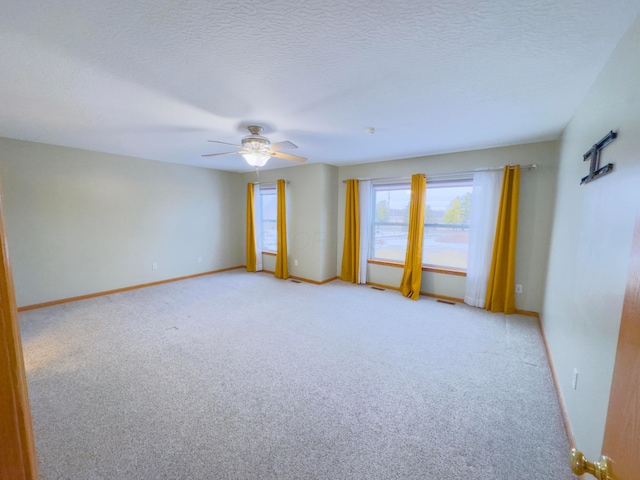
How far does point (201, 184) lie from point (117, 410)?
4.23 m

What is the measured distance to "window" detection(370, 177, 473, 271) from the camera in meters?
3.99

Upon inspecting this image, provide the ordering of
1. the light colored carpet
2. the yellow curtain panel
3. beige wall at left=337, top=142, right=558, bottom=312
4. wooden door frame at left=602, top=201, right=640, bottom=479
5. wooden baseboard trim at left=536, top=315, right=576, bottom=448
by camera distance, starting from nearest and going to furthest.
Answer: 1. wooden door frame at left=602, top=201, right=640, bottom=479
2. the light colored carpet
3. wooden baseboard trim at left=536, top=315, right=576, bottom=448
4. beige wall at left=337, top=142, right=558, bottom=312
5. the yellow curtain panel

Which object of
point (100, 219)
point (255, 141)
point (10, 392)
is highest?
point (255, 141)

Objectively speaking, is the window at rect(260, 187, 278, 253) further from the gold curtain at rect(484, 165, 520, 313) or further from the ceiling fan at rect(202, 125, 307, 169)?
the gold curtain at rect(484, 165, 520, 313)

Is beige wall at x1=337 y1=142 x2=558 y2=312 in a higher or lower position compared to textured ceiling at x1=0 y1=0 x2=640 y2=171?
lower

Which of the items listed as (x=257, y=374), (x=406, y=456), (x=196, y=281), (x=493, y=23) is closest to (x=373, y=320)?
(x=257, y=374)

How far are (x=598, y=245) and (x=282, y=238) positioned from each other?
14.5ft

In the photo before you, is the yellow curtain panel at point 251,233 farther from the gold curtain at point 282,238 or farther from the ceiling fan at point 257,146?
the ceiling fan at point 257,146

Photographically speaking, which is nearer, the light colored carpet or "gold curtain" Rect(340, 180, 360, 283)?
the light colored carpet

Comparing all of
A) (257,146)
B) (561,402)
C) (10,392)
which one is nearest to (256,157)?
(257,146)

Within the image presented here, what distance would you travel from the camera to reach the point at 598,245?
1.47 metres

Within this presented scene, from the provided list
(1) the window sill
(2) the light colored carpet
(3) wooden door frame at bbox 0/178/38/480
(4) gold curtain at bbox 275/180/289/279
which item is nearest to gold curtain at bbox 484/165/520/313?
(2) the light colored carpet

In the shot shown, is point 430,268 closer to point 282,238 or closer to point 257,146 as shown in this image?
point 282,238

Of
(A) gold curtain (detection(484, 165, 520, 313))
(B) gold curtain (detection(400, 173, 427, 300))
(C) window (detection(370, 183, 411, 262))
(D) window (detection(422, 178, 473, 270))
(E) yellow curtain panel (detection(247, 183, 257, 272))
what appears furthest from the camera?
(E) yellow curtain panel (detection(247, 183, 257, 272))
